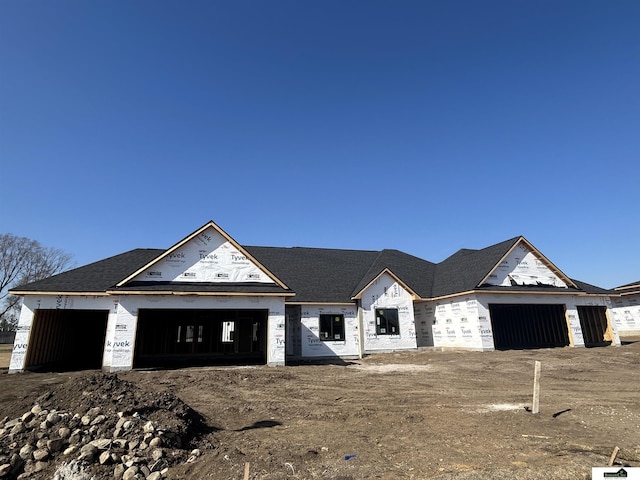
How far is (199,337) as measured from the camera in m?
24.5

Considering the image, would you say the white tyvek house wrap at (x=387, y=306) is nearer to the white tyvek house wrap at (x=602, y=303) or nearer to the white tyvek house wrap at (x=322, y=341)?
the white tyvek house wrap at (x=322, y=341)

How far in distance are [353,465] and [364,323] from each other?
18563mm

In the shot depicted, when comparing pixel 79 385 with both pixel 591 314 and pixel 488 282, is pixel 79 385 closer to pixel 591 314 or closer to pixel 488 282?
pixel 488 282

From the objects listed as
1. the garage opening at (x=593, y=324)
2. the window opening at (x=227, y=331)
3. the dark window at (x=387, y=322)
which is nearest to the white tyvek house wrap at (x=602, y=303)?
the garage opening at (x=593, y=324)

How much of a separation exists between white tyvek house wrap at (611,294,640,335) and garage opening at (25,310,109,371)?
139 ft

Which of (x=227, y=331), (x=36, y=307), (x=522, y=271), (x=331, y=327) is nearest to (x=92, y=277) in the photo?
(x=36, y=307)

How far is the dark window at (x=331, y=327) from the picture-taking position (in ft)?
77.0

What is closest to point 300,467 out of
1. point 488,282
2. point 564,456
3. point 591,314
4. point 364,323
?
point 564,456

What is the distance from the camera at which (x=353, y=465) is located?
19.4 ft

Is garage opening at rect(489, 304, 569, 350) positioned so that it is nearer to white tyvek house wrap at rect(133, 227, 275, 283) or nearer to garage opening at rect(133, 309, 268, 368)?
garage opening at rect(133, 309, 268, 368)

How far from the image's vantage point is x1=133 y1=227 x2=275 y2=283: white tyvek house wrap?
1877 centimetres

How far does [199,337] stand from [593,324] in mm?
29975

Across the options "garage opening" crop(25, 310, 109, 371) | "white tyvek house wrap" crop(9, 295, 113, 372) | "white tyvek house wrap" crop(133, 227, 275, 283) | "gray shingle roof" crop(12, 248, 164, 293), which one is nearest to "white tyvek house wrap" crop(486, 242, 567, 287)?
"white tyvek house wrap" crop(133, 227, 275, 283)

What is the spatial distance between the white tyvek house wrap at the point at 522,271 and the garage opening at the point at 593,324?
13.9 feet
